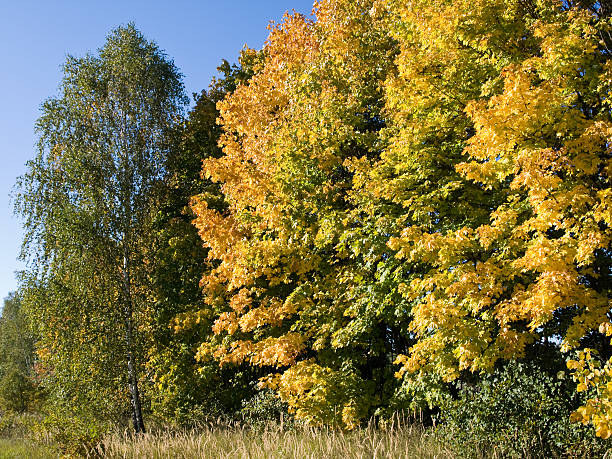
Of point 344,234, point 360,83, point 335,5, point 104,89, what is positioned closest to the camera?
point 344,234

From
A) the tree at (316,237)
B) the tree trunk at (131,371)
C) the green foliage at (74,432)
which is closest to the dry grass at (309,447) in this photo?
the green foliage at (74,432)

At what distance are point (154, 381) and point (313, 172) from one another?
901 cm

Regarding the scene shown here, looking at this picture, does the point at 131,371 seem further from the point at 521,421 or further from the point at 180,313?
the point at 521,421

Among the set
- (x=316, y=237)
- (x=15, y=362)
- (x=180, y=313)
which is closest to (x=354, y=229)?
(x=316, y=237)

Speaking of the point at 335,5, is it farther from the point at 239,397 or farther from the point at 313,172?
the point at 239,397

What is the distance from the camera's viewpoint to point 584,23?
7.40 metres

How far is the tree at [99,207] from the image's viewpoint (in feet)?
44.5

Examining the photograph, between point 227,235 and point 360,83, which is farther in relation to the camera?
point 227,235

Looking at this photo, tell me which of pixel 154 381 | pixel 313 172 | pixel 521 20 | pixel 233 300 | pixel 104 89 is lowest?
pixel 154 381

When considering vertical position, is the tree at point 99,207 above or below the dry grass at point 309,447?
above

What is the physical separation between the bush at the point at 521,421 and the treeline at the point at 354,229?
36 millimetres

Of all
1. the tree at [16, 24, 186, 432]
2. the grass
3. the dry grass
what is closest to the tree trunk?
the tree at [16, 24, 186, 432]

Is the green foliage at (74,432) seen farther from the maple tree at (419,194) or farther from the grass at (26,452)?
the maple tree at (419,194)

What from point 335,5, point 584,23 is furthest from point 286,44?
point 584,23
